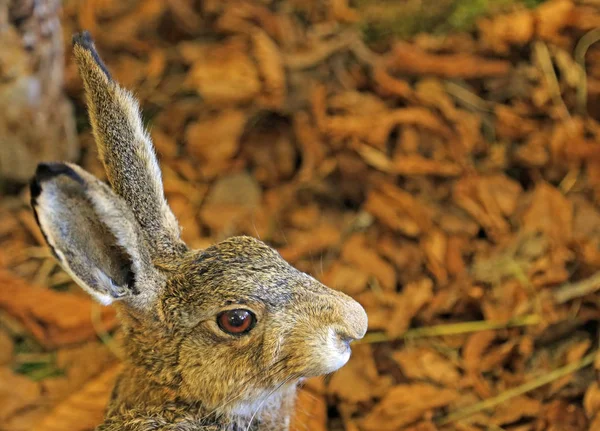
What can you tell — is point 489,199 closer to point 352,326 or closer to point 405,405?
point 405,405

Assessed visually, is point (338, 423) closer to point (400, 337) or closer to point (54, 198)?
point (400, 337)

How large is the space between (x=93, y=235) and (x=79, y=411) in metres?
1.35

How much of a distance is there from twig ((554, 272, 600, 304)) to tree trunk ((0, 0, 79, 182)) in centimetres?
280

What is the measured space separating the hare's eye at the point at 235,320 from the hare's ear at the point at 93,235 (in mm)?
261

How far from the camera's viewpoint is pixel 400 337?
3311mm

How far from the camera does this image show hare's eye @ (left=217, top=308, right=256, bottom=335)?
2268 millimetres

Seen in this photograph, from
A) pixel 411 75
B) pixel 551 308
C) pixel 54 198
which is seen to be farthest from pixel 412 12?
pixel 54 198

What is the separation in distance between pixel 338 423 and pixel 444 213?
4.16 ft

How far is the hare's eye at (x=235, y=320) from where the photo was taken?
2.27 m

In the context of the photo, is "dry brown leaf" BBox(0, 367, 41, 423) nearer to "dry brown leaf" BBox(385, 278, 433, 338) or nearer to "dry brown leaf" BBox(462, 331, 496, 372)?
"dry brown leaf" BBox(385, 278, 433, 338)

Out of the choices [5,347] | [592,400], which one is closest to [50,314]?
[5,347]

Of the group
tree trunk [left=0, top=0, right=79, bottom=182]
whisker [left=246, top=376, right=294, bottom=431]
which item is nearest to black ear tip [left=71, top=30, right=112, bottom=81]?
whisker [left=246, top=376, right=294, bottom=431]

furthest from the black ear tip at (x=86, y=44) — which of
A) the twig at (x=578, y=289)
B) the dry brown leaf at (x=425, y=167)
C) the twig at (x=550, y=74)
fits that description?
the twig at (x=550, y=74)

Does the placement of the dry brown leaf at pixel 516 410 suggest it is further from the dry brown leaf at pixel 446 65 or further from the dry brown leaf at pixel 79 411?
the dry brown leaf at pixel 446 65
